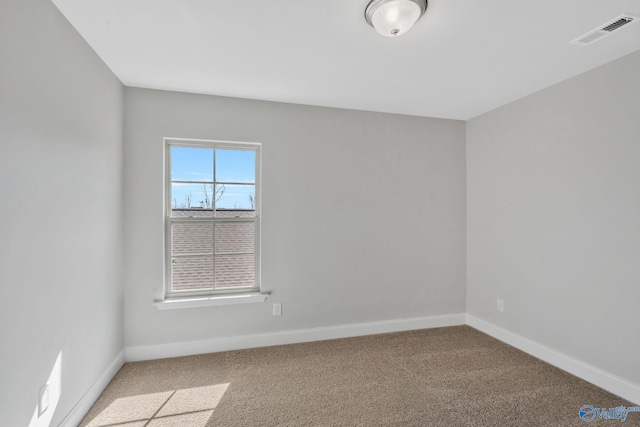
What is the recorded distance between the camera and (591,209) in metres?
2.41

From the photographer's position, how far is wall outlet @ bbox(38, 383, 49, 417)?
155 centimetres

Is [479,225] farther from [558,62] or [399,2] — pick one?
[399,2]

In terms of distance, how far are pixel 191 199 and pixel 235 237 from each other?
550 millimetres

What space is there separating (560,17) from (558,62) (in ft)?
2.18

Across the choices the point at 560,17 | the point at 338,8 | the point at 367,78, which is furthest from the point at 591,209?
the point at 338,8

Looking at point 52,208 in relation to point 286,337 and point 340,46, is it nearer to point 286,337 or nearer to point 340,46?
point 340,46

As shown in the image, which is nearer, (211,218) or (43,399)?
(43,399)

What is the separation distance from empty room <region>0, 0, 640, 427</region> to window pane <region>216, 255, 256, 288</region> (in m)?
0.02

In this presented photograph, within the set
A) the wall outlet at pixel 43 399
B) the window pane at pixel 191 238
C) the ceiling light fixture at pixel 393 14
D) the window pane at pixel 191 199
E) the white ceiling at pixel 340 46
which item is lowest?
the wall outlet at pixel 43 399

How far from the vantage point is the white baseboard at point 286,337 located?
278 cm

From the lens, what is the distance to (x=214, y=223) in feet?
9.82

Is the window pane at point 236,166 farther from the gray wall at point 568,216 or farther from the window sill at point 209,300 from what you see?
the gray wall at point 568,216

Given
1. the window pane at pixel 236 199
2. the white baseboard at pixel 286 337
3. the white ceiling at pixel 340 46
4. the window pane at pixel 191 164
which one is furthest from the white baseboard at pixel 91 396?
the white ceiling at pixel 340 46

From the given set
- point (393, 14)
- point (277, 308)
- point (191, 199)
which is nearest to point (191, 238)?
point (191, 199)
